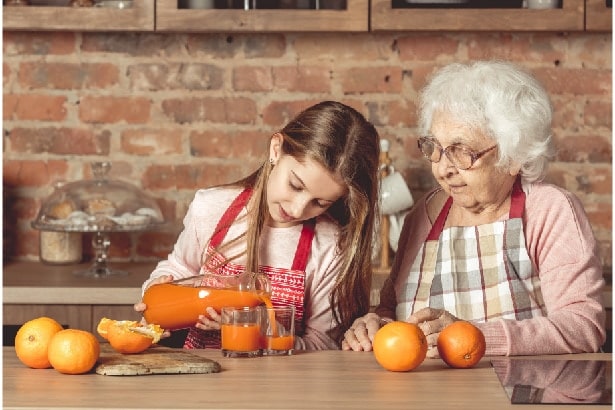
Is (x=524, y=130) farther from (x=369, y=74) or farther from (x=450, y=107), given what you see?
(x=369, y=74)

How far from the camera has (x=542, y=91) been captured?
221 cm

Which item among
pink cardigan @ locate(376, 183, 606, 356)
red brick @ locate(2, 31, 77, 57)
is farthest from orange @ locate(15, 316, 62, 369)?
red brick @ locate(2, 31, 77, 57)

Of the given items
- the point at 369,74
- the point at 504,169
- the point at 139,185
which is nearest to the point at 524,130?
the point at 504,169

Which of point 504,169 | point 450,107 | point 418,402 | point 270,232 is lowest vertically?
point 418,402

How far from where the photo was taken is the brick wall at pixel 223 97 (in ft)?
10.6

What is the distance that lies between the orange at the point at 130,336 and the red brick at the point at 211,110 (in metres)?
1.59

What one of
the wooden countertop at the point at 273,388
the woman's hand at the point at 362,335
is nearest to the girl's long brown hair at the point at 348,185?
the woman's hand at the point at 362,335

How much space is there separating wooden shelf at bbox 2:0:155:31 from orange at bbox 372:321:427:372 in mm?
1669

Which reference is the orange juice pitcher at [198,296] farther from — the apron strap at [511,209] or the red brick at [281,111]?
the red brick at [281,111]

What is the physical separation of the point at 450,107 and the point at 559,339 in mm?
559

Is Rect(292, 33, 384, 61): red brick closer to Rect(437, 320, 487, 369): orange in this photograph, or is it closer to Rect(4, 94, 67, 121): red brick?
Rect(4, 94, 67, 121): red brick

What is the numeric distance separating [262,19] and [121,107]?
57 centimetres

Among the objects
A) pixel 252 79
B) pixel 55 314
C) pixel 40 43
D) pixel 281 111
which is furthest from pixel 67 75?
pixel 55 314

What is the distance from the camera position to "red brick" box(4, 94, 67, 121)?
326 cm
